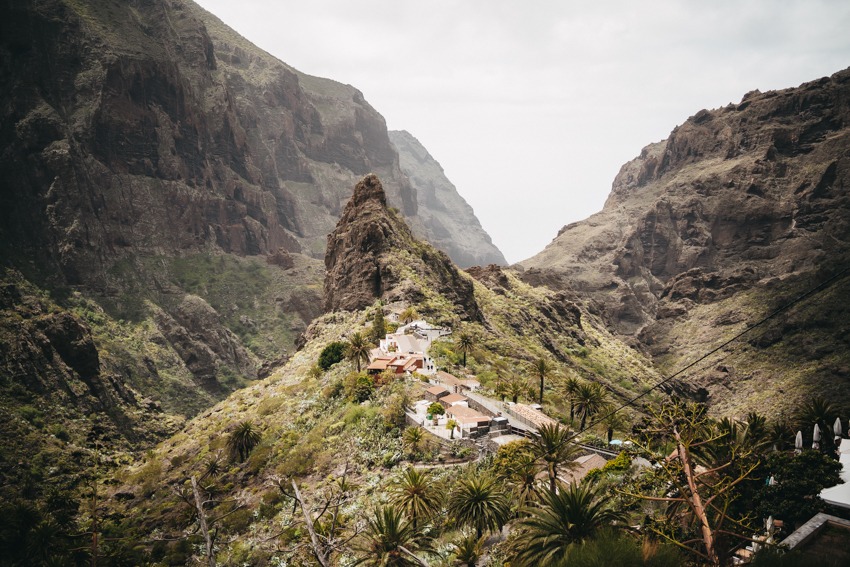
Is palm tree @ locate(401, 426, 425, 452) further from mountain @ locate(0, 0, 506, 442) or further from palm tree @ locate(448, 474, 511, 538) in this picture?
mountain @ locate(0, 0, 506, 442)

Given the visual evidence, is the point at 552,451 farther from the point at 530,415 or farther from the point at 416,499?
the point at 530,415

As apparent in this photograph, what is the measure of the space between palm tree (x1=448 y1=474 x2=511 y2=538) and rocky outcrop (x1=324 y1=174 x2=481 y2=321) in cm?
4641

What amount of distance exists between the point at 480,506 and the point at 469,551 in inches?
91.0

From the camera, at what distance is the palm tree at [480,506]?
2703 centimetres

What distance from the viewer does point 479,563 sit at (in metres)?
28.2

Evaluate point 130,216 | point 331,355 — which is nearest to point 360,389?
point 331,355

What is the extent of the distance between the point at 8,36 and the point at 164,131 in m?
47.6

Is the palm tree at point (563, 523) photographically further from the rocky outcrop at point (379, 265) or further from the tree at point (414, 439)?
the rocky outcrop at point (379, 265)

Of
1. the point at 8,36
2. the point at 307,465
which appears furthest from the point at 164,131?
the point at 307,465

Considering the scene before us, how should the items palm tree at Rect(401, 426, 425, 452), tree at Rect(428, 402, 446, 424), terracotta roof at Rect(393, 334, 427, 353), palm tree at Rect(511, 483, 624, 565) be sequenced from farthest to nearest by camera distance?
terracotta roof at Rect(393, 334, 427, 353), tree at Rect(428, 402, 446, 424), palm tree at Rect(401, 426, 425, 452), palm tree at Rect(511, 483, 624, 565)

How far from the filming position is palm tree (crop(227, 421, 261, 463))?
52.3 m

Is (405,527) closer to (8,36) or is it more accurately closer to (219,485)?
(219,485)

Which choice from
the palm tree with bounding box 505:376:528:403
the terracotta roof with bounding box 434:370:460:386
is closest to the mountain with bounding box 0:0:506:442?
the terracotta roof with bounding box 434:370:460:386

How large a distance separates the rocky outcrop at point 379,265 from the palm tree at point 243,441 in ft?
91.3
